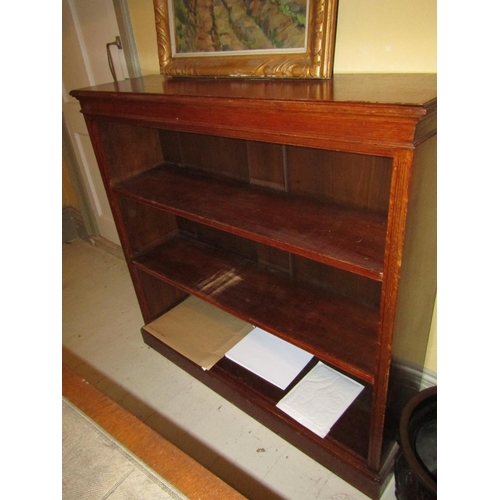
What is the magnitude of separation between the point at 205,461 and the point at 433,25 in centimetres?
154

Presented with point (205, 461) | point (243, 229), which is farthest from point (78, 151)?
point (205, 461)

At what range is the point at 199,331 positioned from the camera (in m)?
1.82

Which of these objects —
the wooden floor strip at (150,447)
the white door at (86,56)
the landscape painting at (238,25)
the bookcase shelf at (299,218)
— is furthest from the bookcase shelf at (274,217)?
the white door at (86,56)

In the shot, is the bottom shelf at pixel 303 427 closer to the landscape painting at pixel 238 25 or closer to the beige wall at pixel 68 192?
the landscape painting at pixel 238 25

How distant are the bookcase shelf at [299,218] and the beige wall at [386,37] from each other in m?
0.08

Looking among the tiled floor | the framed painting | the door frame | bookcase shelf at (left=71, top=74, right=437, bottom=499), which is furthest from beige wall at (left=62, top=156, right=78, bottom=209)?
the framed painting

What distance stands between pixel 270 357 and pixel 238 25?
125 cm

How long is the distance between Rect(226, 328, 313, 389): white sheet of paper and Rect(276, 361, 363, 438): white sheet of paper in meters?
A: 0.06

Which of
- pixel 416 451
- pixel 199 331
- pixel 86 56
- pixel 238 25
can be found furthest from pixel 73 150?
pixel 416 451

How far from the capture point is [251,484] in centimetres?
132

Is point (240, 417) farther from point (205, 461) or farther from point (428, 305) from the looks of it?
point (428, 305)

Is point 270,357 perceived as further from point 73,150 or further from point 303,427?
point 73,150

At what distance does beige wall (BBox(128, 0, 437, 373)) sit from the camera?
96 centimetres

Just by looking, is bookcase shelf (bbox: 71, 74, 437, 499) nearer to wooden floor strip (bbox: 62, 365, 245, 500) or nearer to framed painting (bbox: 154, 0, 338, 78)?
framed painting (bbox: 154, 0, 338, 78)
